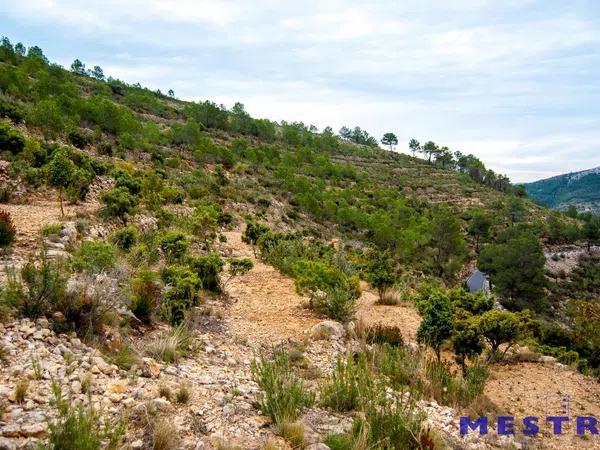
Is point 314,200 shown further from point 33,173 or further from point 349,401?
point 349,401

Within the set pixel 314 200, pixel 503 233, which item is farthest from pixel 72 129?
pixel 503 233

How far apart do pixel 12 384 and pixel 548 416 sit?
7241mm

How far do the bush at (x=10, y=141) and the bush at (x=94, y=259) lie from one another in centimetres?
1011

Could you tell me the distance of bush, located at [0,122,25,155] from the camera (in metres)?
14.2

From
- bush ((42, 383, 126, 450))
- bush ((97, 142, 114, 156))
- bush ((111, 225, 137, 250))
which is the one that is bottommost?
bush ((42, 383, 126, 450))

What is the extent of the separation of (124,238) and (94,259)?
3203 mm

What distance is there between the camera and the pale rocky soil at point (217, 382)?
3.66 m

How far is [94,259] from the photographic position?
6625mm

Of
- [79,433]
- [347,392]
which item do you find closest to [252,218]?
[347,392]

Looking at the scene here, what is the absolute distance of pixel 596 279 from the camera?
4612cm

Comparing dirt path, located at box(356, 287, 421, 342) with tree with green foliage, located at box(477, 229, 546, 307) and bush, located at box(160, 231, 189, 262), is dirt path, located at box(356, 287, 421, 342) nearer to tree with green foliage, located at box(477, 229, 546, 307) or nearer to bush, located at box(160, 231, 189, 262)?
bush, located at box(160, 231, 189, 262)

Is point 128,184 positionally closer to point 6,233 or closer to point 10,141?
point 10,141

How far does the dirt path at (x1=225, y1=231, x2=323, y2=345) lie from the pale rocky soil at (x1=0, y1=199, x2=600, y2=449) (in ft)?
0.08

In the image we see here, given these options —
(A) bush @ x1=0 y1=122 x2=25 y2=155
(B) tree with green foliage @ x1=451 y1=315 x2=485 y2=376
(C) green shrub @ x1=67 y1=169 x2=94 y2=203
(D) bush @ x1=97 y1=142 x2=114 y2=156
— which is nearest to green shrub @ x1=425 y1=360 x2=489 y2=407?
(B) tree with green foliage @ x1=451 y1=315 x2=485 y2=376
